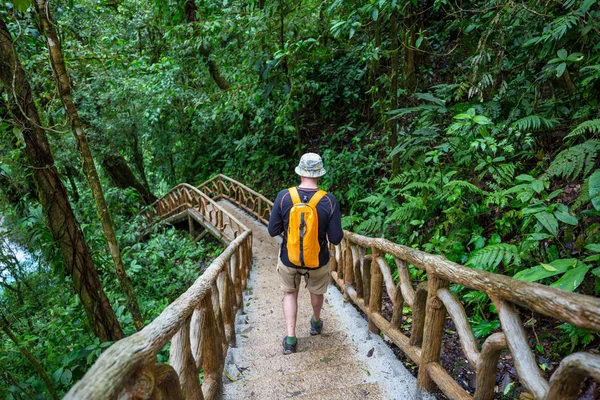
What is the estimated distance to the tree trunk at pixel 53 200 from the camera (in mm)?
2967

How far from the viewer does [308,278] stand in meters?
3.15

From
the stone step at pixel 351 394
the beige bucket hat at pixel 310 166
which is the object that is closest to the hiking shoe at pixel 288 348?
the stone step at pixel 351 394

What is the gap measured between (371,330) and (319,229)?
117 cm

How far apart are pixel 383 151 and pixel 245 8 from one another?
5.02 meters

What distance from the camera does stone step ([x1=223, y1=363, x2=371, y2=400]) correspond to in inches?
100

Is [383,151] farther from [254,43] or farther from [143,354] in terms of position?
[143,354]

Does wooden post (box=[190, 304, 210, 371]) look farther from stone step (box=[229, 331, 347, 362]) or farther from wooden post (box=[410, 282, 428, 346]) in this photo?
wooden post (box=[410, 282, 428, 346])

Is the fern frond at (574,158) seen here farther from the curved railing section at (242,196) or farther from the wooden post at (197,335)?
the curved railing section at (242,196)

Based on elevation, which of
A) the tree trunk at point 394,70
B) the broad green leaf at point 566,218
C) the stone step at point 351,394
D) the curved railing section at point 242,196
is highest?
the tree trunk at point 394,70

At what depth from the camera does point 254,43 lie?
7492 millimetres

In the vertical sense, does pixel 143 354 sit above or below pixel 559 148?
below

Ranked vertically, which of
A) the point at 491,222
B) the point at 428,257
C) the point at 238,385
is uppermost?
the point at 428,257

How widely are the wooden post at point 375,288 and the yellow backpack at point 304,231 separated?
1.83 feet

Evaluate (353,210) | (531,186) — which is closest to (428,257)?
(531,186)
